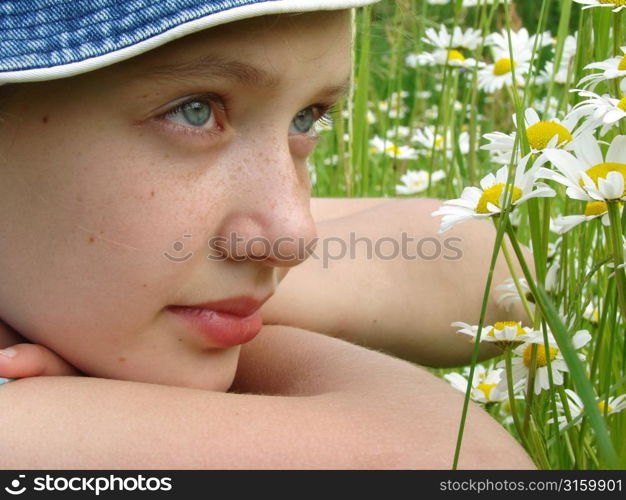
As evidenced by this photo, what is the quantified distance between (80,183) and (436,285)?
0.58m

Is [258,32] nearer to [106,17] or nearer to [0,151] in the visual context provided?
[106,17]

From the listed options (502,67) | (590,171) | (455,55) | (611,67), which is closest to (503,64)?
(502,67)

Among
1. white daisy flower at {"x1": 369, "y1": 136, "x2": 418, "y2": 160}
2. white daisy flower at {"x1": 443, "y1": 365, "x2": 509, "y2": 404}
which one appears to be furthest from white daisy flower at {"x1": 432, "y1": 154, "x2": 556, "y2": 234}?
white daisy flower at {"x1": 369, "y1": 136, "x2": 418, "y2": 160}

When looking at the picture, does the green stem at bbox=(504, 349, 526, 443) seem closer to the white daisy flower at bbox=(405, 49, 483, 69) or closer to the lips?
the lips

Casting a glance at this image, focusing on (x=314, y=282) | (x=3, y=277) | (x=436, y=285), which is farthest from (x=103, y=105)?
(x=436, y=285)

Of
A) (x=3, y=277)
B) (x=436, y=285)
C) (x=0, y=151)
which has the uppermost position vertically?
(x=0, y=151)

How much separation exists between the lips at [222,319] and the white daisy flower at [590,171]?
0.91 feet

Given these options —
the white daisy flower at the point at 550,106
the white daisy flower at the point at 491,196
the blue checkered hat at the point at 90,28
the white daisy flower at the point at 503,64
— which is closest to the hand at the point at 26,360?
the blue checkered hat at the point at 90,28

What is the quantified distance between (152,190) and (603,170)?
32 cm

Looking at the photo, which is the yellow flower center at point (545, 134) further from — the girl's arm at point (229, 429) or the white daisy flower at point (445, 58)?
the white daisy flower at point (445, 58)

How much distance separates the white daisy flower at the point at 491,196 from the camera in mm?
663

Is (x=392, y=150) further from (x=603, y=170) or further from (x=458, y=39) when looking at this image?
(x=603, y=170)

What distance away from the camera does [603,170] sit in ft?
2.04
